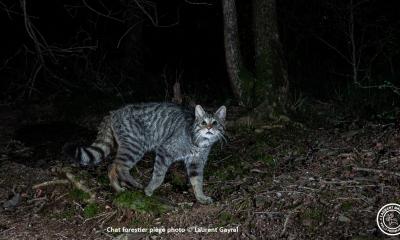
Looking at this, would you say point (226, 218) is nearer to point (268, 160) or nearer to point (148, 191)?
point (148, 191)

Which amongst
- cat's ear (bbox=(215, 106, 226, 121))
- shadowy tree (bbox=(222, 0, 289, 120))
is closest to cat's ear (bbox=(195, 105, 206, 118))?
cat's ear (bbox=(215, 106, 226, 121))

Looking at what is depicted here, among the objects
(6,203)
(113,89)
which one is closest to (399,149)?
(6,203)

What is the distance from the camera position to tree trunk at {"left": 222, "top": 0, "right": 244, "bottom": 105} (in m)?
9.18

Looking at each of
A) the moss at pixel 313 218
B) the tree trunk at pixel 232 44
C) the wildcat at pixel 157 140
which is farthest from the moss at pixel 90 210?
the tree trunk at pixel 232 44

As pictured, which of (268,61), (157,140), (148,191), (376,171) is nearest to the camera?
(376,171)

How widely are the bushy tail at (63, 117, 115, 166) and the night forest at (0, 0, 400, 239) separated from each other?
0.34 metres

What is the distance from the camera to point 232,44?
9.39m

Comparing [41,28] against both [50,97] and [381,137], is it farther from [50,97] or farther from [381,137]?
[381,137]

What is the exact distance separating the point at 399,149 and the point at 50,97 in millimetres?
9245

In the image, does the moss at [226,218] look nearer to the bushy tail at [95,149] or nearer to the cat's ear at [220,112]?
the cat's ear at [220,112]

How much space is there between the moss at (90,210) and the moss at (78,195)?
0.21 metres

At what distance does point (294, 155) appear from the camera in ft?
24.0

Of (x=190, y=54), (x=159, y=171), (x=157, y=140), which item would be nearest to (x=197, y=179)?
(x=159, y=171)

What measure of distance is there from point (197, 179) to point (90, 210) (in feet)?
4.68
